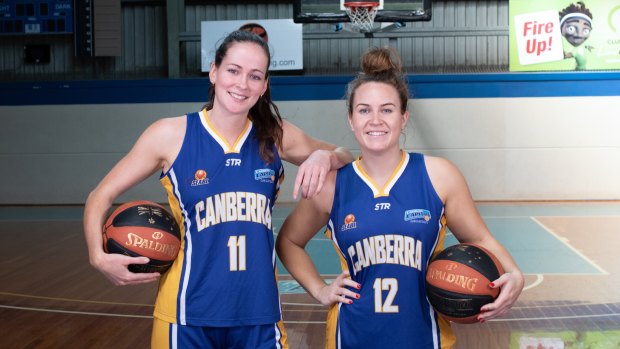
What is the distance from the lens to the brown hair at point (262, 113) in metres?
2.26

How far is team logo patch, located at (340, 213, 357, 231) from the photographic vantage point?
2.13 metres

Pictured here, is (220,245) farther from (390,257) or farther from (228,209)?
(390,257)

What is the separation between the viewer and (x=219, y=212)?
2.18 meters

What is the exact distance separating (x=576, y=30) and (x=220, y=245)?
8.39 metres

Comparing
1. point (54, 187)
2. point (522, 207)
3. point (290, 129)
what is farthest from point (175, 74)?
point (290, 129)

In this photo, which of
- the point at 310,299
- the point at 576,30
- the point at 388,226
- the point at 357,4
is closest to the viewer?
the point at 388,226

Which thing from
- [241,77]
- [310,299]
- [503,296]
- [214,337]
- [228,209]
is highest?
[241,77]

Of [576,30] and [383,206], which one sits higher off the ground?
[576,30]

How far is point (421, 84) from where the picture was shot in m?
9.63

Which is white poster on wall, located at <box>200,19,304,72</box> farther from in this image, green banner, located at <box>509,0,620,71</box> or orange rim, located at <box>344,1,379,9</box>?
green banner, located at <box>509,0,620,71</box>

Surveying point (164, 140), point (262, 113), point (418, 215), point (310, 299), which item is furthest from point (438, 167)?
point (310, 299)

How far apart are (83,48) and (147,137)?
8.56 metres

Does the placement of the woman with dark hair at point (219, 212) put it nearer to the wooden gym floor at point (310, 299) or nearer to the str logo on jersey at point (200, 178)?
the str logo on jersey at point (200, 178)

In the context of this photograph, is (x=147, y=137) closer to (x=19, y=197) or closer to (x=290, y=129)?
(x=290, y=129)
